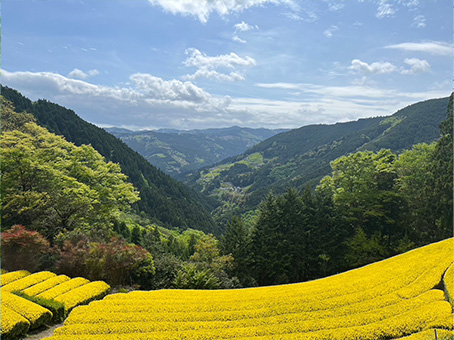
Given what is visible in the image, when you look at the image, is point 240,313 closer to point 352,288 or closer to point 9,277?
point 352,288

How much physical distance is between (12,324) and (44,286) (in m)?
5.39

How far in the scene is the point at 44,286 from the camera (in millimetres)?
18969

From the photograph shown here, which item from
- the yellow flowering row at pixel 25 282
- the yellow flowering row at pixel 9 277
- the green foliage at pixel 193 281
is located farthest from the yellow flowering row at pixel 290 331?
the green foliage at pixel 193 281

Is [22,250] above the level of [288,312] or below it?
above

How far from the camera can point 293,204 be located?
137ft

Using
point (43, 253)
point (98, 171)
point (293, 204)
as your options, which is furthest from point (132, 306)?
point (293, 204)

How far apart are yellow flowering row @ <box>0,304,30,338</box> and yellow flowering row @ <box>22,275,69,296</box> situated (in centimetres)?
316

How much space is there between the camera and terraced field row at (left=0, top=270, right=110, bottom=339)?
14312 millimetres

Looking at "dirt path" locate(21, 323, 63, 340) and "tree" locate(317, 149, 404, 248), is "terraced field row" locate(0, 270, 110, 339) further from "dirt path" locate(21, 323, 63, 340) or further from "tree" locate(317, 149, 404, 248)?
"tree" locate(317, 149, 404, 248)

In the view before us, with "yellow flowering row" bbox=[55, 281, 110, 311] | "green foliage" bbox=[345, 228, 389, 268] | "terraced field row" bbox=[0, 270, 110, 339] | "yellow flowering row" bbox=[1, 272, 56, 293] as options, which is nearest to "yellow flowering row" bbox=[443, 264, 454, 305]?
"green foliage" bbox=[345, 228, 389, 268]

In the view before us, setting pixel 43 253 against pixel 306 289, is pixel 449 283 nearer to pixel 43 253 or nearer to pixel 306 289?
pixel 306 289

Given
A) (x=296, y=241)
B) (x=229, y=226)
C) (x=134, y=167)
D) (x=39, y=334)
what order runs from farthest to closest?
(x=134, y=167), (x=229, y=226), (x=296, y=241), (x=39, y=334)

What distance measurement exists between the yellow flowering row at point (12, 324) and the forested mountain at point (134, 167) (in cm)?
10721

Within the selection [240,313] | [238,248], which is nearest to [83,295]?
[240,313]
